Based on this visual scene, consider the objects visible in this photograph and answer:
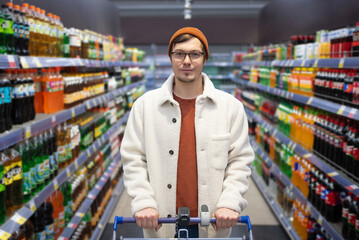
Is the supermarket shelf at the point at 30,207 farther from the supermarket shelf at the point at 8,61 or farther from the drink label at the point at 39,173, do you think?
the supermarket shelf at the point at 8,61

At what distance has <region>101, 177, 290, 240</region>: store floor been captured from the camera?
3979 mm

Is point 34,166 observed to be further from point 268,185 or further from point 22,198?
point 268,185

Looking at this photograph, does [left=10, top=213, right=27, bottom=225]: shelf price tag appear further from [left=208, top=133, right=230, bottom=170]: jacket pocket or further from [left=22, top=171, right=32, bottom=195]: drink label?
[left=208, top=133, right=230, bottom=170]: jacket pocket

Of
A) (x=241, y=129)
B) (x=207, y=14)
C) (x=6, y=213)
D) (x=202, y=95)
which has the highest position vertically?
(x=207, y=14)

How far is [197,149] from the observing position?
6.26 ft

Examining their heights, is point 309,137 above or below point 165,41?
below

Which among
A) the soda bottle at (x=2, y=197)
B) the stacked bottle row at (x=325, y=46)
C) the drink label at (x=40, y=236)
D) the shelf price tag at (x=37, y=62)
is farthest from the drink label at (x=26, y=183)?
the stacked bottle row at (x=325, y=46)

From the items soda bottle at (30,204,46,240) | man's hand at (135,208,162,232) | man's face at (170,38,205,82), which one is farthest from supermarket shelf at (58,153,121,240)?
man's face at (170,38,205,82)

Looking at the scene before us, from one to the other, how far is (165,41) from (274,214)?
21.7ft

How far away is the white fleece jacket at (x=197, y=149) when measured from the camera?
1.91 m

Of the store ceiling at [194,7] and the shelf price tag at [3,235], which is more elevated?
the store ceiling at [194,7]

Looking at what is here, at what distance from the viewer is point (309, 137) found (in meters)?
3.79

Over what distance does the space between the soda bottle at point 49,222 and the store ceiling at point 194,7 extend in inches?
321

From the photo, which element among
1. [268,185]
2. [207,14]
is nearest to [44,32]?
[268,185]
